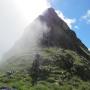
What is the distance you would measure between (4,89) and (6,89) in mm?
1138

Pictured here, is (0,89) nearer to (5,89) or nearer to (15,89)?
(5,89)

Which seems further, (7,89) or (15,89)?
(15,89)

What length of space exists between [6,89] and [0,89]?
144 inches

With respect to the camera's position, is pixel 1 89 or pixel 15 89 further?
pixel 15 89

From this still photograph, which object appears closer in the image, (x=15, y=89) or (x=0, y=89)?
(x=0, y=89)

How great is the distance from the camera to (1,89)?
177 m

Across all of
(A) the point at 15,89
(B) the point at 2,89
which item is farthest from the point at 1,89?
(A) the point at 15,89

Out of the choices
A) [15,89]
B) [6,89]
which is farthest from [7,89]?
[15,89]

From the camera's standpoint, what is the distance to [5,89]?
179500 mm

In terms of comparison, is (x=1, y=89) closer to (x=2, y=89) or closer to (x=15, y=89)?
(x=2, y=89)

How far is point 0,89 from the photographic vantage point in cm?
17788

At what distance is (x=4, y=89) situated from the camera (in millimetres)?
179500

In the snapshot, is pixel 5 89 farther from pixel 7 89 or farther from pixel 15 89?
pixel 15 89

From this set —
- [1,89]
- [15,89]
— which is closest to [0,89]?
[1,89]
